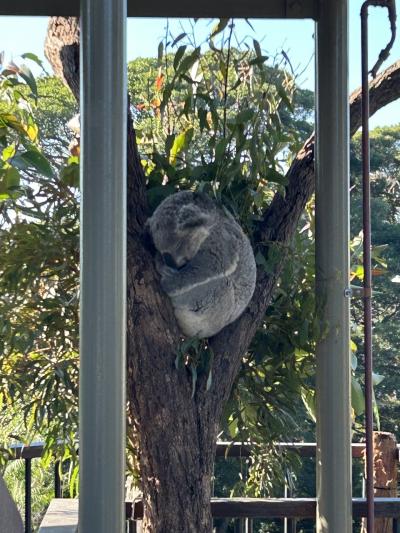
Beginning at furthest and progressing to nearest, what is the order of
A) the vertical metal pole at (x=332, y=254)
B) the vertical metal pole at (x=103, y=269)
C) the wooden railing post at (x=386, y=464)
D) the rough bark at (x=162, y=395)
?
1. the wooden railing post at (x=386, y=464)
2. the vertical metal pole at (x=332, y=254)
3. the rough bark at (x=162, y=395)
4. the vertical metal pole at (x=103, y=269)

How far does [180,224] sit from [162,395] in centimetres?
44

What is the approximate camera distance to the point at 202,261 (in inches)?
84.4

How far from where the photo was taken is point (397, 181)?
10109 mm

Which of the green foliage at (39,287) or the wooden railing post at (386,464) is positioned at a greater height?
the green foliage at (39,287)

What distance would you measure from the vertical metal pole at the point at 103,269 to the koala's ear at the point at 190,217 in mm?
542

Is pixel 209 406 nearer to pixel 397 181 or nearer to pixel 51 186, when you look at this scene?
pixel 51 186

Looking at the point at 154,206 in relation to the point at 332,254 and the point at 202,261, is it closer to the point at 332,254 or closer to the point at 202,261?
the point at 202,261

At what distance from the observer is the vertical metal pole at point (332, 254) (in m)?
2.00

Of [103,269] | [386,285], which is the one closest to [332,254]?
[103,269]

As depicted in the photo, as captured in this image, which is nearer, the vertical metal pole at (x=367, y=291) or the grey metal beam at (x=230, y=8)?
the vertical metal pole at (x=367, y=291)

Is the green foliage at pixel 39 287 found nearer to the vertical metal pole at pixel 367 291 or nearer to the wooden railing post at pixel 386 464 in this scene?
the vertical metal pole at pixel 367 291

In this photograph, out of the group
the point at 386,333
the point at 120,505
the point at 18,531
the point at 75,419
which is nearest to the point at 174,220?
the point at 75,419

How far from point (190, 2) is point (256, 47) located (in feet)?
0.73

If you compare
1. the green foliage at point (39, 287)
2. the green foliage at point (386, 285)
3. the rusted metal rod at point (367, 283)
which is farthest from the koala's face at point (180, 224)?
the green foliage at point (386, 285)
